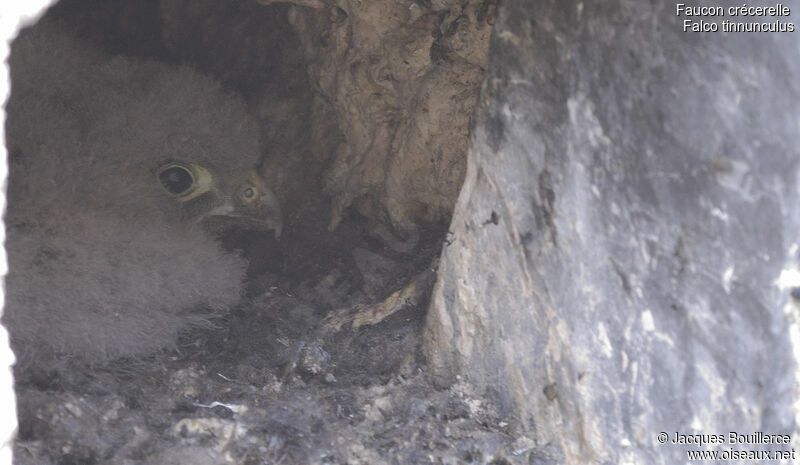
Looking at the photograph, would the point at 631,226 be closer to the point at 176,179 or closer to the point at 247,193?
the point at 247,193

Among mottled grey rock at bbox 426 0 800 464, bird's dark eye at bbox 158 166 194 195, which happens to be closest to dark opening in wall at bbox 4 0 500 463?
bird's dark eye at bbox 158 166 194 195

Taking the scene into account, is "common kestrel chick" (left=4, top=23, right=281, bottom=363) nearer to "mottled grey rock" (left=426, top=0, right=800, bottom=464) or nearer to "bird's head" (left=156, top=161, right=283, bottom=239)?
"bird's head" (left=156, top=161, right=283, bottom=239)

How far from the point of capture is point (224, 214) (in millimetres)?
3311

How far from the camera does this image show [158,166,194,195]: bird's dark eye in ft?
10.4

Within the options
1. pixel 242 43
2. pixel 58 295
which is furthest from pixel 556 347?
pixel 242 43

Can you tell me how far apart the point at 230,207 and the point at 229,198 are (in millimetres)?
38

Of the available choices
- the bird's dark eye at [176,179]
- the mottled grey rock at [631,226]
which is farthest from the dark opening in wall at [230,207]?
the mottled grey rock at [631,226]

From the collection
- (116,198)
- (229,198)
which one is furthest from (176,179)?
(116,198)

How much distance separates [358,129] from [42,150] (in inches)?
43.6

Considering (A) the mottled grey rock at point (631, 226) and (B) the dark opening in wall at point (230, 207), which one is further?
(B) the dark opening in wall at point (230, 207)

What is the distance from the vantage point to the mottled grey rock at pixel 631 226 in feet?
4.43

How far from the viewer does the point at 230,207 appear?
329 cm

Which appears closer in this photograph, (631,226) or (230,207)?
(631,226)

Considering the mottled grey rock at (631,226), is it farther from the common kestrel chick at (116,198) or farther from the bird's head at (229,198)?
the bird's head at (229,198)
